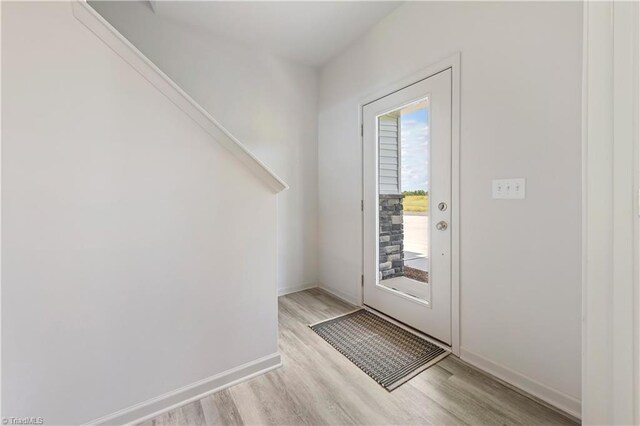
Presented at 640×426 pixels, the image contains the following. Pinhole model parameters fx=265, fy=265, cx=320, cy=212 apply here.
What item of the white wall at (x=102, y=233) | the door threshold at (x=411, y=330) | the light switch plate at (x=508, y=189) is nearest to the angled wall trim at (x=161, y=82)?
the white wall at (x=102, y=233)

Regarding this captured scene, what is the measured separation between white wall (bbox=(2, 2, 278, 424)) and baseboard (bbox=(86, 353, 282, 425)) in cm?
4

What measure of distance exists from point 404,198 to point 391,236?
1.24 ft

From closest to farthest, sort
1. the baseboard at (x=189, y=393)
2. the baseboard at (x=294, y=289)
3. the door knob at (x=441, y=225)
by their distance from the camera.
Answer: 1. the baseboard at (x=189, y=393)
2. the door knob at (x=441, y=225)
3. the baseboard at (x=294, y=289)

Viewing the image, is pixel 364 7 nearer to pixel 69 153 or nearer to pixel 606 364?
pixel 69 153

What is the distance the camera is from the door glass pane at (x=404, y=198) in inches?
82.5

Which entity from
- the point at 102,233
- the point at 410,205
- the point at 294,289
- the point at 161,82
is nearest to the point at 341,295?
the point at 294,289

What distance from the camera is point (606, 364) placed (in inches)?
27.7

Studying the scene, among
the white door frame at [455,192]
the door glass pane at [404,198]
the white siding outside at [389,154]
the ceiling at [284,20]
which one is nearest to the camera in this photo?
the white door frame at [455,192]

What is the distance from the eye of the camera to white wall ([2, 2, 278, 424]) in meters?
1.08

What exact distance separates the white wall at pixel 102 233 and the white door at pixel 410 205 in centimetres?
131

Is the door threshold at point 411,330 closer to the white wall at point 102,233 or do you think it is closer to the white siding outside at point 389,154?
the white siding outside at point 389,154

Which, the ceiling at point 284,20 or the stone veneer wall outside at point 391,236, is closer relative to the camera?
the ceiling at point 284,20

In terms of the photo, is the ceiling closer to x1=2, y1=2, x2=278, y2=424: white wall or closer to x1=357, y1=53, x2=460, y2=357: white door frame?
x1=357, y1=53, x2=460, y2=357: white door frame

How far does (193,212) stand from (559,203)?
6.38 feet
